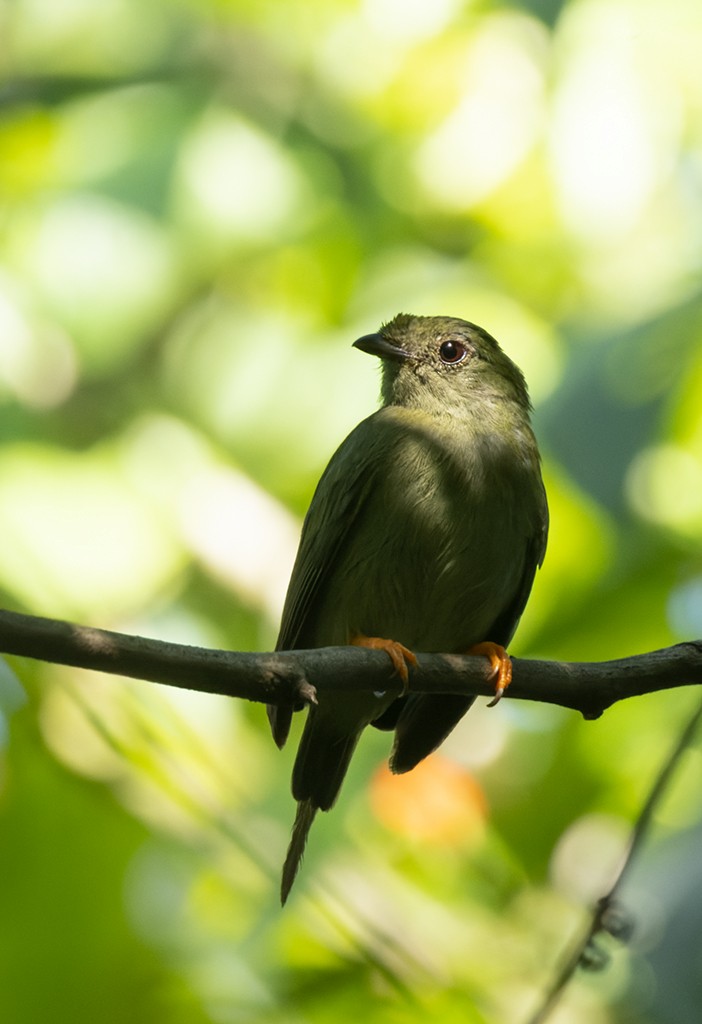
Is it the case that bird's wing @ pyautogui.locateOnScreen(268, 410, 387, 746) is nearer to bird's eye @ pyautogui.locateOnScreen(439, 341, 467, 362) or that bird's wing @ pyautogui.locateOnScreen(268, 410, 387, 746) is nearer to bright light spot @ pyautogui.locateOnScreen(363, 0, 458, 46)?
bird's eye @ pyautogui.locateOnScreen(439, 341, 467, 362)

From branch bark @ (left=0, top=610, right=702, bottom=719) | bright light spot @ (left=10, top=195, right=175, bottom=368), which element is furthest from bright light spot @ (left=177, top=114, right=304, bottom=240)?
→ branch bark @ (left=0, top=610, right=702, bottom=719)

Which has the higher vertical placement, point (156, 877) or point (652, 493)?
point (652, 493)

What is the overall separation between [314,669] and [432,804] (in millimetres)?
1863

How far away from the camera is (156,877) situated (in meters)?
4.41

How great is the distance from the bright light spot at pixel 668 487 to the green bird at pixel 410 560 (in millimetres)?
639

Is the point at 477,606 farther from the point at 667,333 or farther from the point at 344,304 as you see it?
the point at 344,304

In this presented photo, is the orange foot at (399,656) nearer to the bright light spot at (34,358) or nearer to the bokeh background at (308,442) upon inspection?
the bokeh background at (308,442)

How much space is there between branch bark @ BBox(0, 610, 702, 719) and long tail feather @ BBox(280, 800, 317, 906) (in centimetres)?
69

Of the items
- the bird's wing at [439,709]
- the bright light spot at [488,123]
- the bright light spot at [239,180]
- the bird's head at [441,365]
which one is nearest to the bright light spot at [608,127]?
the bright light spot at [488,123]

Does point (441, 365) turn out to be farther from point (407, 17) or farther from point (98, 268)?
point (407, 17)

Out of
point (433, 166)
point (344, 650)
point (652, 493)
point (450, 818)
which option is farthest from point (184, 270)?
point (344, 650)

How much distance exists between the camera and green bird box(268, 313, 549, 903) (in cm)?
432

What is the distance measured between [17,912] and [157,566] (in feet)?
5.33

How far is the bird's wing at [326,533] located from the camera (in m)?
4.42
